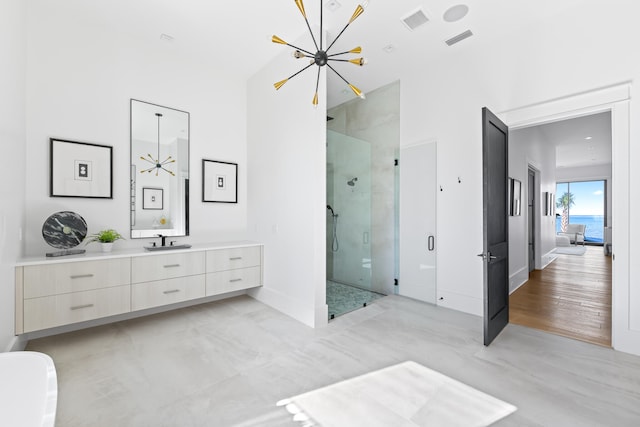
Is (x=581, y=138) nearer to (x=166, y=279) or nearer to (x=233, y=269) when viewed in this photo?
(x=233, y=269)

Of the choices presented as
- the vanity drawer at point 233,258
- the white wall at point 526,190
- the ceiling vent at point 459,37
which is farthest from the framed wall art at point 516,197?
the vanity drawer at point 233,258

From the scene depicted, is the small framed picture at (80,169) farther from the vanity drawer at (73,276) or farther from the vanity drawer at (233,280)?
the vanity drawer at (233,280)

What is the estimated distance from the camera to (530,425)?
5.32 feet

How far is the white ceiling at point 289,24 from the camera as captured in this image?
110 inches

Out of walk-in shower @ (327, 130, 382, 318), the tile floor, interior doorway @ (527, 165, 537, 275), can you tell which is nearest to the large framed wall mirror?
the tile floor

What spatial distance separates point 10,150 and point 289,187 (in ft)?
7.86

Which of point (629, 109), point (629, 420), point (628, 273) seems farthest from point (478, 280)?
point (629, 109)

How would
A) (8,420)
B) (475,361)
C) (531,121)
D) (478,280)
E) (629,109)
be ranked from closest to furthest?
(8,420)
(475,361)
(629,109)
(531,121)
(478,280)

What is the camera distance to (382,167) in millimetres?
4469

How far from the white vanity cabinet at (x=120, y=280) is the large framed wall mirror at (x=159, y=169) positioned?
54 cm

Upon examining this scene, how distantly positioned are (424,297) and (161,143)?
4130 millimetres

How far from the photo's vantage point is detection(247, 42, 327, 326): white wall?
3.09 meters

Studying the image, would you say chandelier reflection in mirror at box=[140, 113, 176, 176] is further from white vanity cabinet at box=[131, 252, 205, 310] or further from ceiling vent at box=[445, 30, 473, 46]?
ceiling vent at box=[445, 30, 473, 46]

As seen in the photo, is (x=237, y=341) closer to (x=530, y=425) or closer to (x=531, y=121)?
(x=530, y=425)
